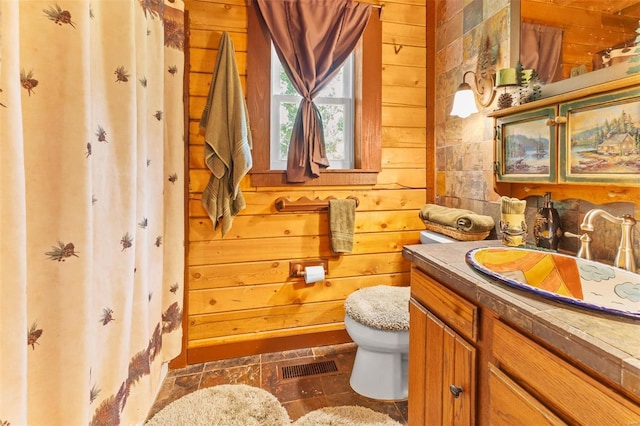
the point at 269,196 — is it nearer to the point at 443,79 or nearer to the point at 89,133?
the point at 89,133

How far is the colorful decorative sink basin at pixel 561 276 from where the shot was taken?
0.79 m

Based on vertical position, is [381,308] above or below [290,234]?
below

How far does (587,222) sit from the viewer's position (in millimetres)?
892

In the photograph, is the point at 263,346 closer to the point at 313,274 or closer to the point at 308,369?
the point at 308,369

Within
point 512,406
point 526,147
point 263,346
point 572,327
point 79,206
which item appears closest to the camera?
point 572,327

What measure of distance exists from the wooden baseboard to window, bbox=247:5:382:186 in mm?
Result: 978

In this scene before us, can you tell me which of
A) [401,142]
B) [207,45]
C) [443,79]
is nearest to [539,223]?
[401,142]

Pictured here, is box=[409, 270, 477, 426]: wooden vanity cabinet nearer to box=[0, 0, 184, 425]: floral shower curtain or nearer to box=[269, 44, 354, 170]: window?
box=[0, 0, 184, 425]: floral shower curtain

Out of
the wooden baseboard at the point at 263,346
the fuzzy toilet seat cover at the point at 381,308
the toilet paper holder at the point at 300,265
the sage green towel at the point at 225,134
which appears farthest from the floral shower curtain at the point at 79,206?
the fuzzy toilet seat cover at the point at 381,308

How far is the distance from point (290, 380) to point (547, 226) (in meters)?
1.43

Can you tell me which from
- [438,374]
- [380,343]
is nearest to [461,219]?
[380,343]

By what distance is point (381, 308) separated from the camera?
1.50m

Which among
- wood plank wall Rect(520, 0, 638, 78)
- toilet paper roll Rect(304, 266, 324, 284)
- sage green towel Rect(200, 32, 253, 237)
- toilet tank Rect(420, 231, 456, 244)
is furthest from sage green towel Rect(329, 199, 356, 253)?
wood plank wall Rect(520, 0, 638, 78)

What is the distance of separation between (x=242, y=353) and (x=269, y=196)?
0.98 meters
